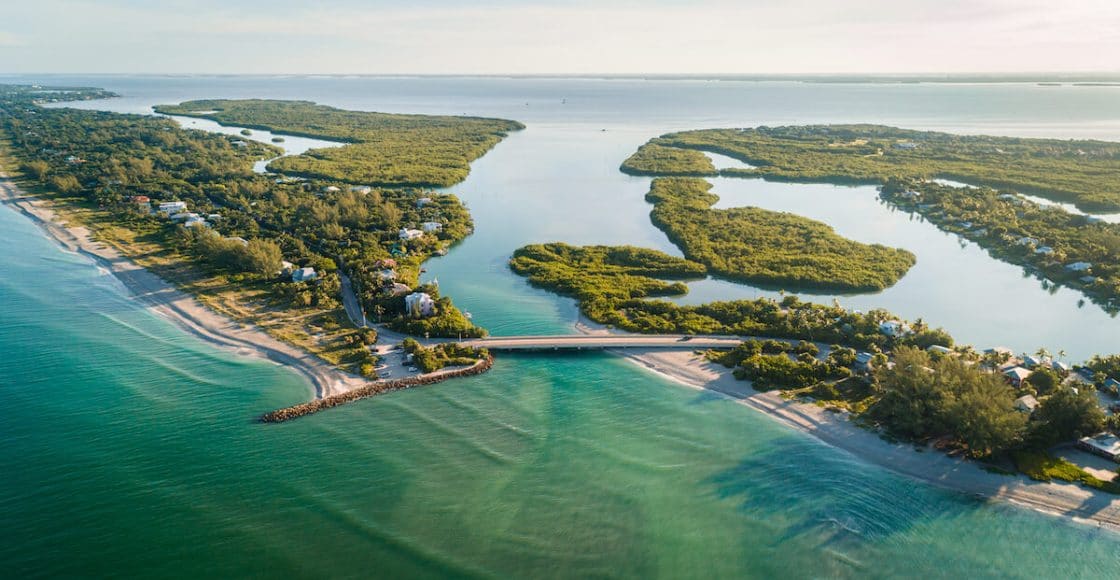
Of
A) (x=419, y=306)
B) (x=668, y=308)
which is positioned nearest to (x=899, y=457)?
(x=668, y=308)

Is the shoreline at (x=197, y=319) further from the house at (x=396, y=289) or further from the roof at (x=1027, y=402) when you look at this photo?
the roof at (x=1027, y=402)

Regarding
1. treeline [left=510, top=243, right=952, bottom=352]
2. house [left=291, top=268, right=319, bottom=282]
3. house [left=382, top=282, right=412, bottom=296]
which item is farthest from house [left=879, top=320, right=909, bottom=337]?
house [left=291, top=268, right=319, bottom=282]

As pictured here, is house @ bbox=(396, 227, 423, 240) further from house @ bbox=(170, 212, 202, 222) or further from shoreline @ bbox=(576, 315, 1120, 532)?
shoreline @ bbox=(576, 315, 1120, 532)

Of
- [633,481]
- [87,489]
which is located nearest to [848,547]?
[633,481]

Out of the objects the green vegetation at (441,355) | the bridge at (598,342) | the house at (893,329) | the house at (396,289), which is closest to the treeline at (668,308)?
the house at (893,329)

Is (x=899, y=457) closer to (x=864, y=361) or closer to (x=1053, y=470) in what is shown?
(x=1053, y=470)

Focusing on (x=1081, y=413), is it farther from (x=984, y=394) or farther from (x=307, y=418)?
(x=307, y=418)
